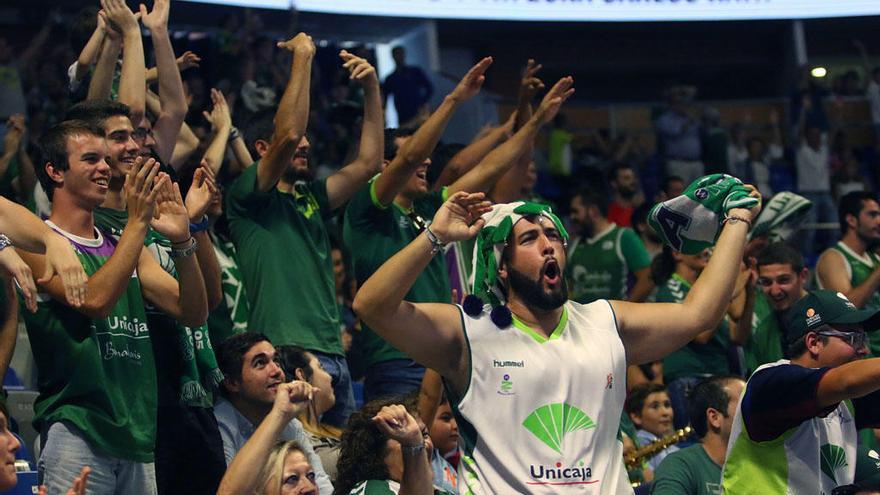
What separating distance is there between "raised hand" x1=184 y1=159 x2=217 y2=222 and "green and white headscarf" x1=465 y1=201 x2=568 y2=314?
129cm

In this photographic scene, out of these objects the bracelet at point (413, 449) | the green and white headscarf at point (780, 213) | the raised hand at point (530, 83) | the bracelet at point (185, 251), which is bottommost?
the bracelet at point (413, 449)

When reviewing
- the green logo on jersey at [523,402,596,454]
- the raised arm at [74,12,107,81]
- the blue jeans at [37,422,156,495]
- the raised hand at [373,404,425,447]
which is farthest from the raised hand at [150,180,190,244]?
the raised arm at [74,12,107,81]

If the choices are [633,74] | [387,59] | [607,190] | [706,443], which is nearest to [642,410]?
[706,443]

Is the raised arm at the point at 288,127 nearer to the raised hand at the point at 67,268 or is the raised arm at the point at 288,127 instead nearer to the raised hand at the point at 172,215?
the raised hand at the point at 172,215

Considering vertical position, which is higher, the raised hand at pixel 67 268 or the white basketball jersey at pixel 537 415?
the raised hand at pixel 67 268

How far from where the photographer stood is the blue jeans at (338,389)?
7.32 metres

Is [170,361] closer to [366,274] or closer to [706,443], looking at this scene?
[366,274]

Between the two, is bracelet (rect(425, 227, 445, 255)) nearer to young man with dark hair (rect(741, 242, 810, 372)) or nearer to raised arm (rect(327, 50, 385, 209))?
raised arm (rect(327, 50, 385, 209))

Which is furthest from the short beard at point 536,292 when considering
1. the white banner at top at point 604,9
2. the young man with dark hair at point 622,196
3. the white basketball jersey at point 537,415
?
the white banner at top at point 604,9

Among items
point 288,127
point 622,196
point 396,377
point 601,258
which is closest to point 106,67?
point 288,127

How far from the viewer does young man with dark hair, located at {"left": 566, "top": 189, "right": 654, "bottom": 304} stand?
1011 centimetres

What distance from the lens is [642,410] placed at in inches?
351

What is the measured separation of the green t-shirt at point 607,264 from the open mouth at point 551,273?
15.6ft

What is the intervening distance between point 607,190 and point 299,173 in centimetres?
820
